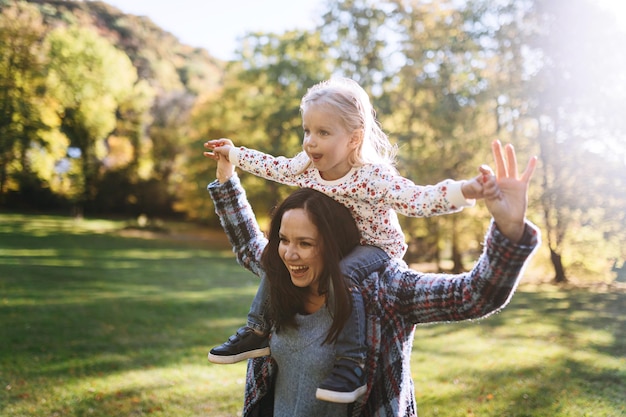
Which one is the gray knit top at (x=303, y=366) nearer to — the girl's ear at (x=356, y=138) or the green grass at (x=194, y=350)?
the girl's ear at (x=356, y=138)

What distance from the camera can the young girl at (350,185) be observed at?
79.6 inches

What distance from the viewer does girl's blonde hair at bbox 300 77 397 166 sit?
2277mm

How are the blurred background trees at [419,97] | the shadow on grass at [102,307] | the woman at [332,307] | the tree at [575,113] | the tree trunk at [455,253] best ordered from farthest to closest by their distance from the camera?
the tree trunk at [455,253] → the tree at [575,113] → the blurred background trees at [419,97] → the shadow on grass at [102,307] → the woman at [332,307]

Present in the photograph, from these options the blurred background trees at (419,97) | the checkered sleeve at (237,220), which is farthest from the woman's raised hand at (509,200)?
the blurred background trees at (419,97)

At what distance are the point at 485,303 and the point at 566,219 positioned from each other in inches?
570

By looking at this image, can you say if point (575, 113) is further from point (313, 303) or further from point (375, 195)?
point (313, 303)

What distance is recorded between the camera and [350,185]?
2.18 m

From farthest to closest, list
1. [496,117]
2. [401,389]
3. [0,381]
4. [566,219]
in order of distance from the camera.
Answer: [496,117]
[566,219]
[0,381]
[401,389]

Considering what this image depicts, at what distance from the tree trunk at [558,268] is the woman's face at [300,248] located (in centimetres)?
1556

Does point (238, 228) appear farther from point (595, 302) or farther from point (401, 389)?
point (595, 302)

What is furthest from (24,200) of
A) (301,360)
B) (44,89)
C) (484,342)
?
(301,360)

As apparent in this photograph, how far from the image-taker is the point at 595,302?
40.8ft

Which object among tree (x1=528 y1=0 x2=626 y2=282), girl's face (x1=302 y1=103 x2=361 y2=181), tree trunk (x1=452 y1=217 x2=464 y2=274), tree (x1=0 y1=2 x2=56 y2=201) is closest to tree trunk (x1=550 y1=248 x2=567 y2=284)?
tree (x1=528 y1=0 x2=626 y2=282)

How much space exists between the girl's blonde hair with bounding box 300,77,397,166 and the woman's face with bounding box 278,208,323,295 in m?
0.38
